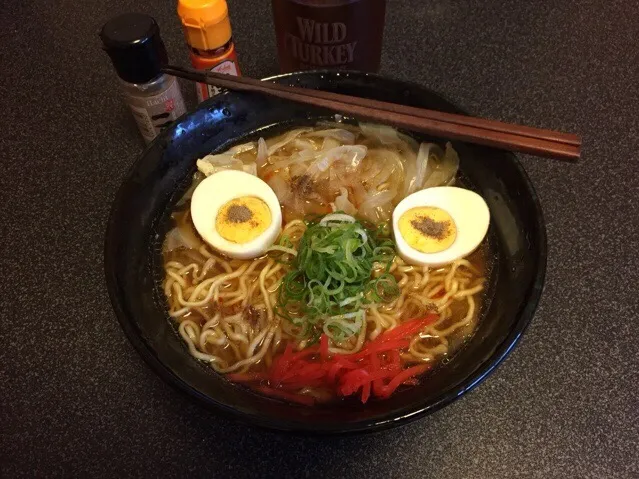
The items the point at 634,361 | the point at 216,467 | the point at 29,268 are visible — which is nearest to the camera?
the point at 216,467

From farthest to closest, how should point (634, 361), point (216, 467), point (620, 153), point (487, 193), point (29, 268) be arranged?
1. point (620, 153)
2. point (29, 268)
3. point (487, 193)
4. point (634, 361)
5. point (216, 467)

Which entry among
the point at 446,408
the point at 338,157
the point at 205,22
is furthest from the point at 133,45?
the point at 446,408

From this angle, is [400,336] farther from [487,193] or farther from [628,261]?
[628,261]

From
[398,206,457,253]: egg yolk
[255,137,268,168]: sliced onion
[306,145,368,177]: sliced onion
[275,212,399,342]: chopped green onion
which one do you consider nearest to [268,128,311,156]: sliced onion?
[255,137,268,168]: sliced onion

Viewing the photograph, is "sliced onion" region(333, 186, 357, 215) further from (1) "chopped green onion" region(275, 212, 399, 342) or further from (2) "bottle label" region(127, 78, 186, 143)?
(2) "bottle label" region(127, 78, 186, 143)

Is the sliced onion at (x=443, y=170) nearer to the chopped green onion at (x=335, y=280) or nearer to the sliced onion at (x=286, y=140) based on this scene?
the chopped green onion at (x=335, y=280)

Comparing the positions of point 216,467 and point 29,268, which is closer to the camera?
point 216,467

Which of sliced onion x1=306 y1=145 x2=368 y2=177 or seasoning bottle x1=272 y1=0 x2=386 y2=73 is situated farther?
sliced onion x1=306 y1=145 x2=368 y2=177

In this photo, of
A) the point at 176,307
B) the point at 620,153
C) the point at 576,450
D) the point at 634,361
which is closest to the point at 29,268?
the point at 176,307
